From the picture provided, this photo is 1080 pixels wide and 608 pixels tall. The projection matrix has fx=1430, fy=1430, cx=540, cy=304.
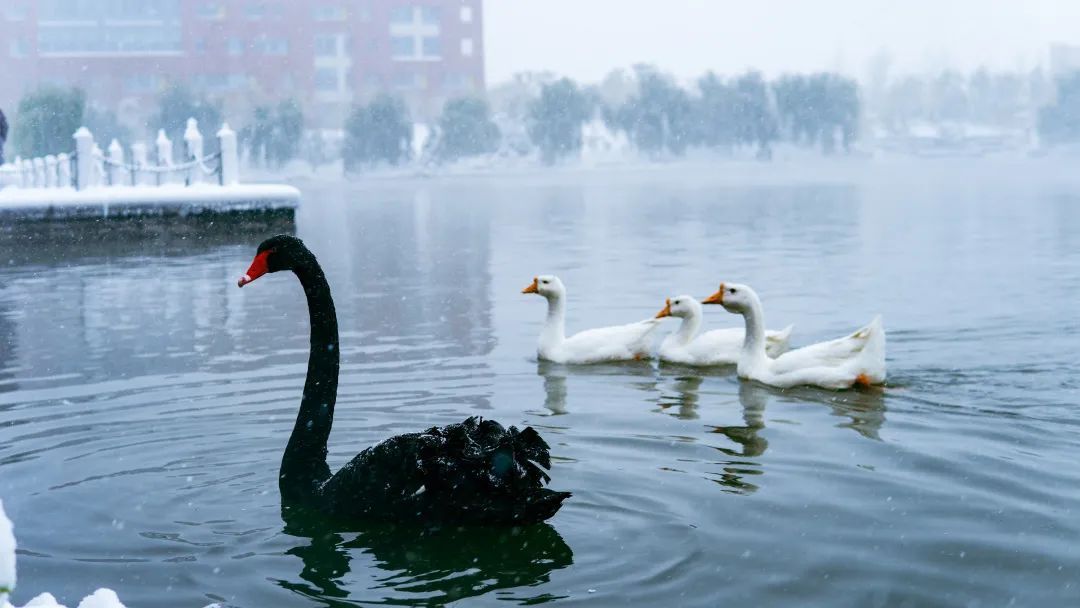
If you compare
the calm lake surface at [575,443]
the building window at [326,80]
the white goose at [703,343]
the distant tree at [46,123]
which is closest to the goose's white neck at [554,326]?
the calm lake surface at [575,443]

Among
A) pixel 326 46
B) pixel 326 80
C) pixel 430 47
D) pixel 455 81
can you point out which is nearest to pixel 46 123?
pixel 326 80

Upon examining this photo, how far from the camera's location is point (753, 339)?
879 cm

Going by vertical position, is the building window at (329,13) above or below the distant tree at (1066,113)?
above

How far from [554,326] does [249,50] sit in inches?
3681

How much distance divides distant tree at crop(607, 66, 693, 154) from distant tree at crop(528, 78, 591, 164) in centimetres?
255

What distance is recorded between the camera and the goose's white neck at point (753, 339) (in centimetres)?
868

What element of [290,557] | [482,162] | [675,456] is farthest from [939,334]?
[482,162]

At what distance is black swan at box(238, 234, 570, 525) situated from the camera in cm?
485

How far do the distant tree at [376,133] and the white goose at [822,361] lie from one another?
76199 millimetres

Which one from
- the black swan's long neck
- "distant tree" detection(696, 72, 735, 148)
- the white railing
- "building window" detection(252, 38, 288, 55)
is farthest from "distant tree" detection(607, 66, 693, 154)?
the black swan's long neck

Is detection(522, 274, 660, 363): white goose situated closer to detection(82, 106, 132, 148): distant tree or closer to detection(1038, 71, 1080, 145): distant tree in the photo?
detection(82, 106, 132, 148): distant tree

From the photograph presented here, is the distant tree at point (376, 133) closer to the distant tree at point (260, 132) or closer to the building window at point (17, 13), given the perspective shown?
the distant tree at point (260, 132)

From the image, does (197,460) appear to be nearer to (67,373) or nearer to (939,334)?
(67,373)

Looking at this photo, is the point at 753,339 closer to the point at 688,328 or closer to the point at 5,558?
the point at 688,328
